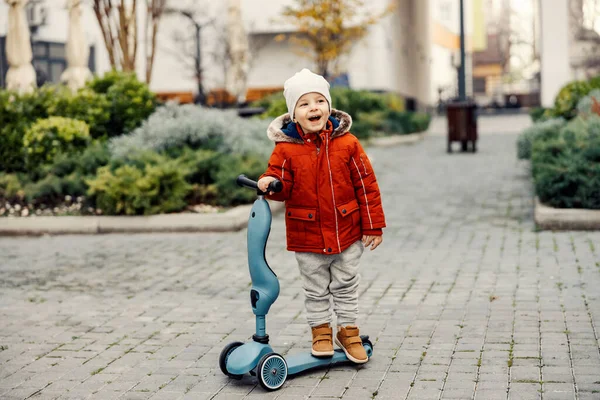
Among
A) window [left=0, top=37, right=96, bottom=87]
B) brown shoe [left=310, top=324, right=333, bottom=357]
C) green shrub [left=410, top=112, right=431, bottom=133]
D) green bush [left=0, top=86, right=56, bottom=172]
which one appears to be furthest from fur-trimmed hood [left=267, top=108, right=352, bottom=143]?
window [left=0, top=37, right=96, bottom=87]

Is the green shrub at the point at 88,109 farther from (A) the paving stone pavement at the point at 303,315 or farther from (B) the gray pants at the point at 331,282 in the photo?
(B) the gray pants at the point at 331,282

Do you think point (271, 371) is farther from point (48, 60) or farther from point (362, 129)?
point (48, 60)

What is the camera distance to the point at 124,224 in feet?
35.1

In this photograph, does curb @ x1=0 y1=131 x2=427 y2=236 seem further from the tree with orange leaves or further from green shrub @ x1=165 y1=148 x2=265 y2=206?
the tree with orange leaves

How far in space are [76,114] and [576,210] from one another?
7.29 metres

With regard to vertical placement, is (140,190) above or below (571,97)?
below

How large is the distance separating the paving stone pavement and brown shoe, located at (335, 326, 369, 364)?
0.07 m

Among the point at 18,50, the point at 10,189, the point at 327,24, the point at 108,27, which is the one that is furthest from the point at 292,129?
the point at 327,24

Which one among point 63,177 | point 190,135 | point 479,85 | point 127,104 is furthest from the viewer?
point 479,85

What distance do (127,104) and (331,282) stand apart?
30.7 ft

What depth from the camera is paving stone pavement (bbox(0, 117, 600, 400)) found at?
199 inches

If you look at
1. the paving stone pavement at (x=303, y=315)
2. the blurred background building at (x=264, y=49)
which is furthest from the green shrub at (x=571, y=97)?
the blurred background building at (x=264, y=49)

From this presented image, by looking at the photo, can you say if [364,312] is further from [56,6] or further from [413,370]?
[56,6]

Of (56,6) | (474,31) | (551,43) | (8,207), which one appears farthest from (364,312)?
(474,31)
